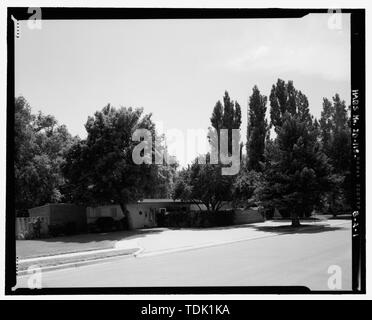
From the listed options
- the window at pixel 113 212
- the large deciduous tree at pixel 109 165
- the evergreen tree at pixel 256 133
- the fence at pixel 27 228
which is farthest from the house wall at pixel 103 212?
the evergreen tree at pixel 256 133

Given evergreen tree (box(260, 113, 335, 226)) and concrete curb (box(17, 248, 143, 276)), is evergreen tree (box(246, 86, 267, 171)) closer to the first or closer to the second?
evergreen tree (box(260, 113, 335, 226))

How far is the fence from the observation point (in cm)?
2475

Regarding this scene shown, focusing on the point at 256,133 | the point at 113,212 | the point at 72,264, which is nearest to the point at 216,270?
the point at 72,264

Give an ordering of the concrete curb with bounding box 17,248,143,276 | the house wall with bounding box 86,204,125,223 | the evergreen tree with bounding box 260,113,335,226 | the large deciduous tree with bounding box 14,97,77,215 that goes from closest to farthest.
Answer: the concrete curb with bounding box 17,248,143,276
the large deciduous tree with bounding box 14,97,77,215
the evergreen tree with bounding box 260,113,335,226
the house wall with bounding box 86,204,125,223

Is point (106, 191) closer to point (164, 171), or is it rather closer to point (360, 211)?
point (164, 171)

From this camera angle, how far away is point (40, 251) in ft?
57.8

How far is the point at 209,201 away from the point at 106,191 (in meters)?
12.9

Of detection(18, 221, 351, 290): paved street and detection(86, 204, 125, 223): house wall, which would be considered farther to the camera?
detection(86, 204, 125, 223): house wall

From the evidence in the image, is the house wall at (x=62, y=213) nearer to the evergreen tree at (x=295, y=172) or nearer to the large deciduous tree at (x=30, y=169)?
the large deciduous tree at (x=30, y=169)

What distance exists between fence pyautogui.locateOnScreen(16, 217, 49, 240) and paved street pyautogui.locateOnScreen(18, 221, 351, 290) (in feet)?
39.8

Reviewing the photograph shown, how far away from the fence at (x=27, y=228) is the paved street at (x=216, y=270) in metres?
12.1

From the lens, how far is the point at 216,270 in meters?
12.1

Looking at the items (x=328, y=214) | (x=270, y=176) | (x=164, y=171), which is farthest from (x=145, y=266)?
(x=328, y=214)

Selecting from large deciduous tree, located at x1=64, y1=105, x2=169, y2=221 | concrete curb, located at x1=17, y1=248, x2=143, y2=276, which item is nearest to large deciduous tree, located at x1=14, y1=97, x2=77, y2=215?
large deciduous tree, located at x1=64, y1=105, x2=169, y2=221
